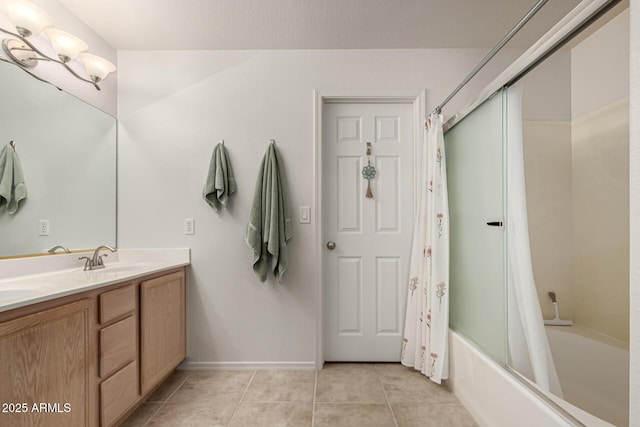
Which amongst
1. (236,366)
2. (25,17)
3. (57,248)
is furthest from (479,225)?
(25,17)

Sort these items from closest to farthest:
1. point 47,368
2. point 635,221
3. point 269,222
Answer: point 635,221 < point 47,368 < point 269,222

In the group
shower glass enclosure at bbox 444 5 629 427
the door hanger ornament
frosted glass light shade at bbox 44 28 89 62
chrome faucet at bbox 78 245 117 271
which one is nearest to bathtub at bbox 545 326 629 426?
shower glass enclosure at bbox 444 5 629 427

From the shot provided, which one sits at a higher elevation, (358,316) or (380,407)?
(358,316)

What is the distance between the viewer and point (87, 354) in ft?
4.25

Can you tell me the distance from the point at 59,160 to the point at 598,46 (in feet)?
9.42

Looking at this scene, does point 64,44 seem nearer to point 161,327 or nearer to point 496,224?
point 161,327

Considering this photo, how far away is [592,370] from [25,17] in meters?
3.18

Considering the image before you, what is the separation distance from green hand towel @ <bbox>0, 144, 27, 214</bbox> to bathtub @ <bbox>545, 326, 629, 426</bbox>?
8.80ft

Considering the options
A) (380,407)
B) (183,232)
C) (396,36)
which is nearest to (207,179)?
(183,232)

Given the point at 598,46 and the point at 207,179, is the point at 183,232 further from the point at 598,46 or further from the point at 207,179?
the point at 598,46

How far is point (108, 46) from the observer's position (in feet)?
7.29

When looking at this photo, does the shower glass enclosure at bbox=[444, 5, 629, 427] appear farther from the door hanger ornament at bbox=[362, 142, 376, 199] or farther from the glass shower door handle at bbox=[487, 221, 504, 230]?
the door hanger ornament at bbox=[362, 142, 376, 199]

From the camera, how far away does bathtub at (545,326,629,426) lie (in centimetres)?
119

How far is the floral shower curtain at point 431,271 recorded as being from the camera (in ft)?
6.33
